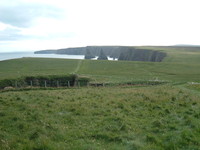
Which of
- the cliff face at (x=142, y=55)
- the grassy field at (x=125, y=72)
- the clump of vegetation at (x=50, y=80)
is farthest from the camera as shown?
the cliff face at (x=142, y=55)

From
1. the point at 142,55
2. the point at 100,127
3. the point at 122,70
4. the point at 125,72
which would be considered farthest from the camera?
the point at 142,55

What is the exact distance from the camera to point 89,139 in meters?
8.84

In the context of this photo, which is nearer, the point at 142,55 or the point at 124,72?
the point at 124,72

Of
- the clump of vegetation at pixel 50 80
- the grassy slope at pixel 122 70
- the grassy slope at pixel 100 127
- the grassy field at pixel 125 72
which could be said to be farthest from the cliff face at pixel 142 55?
the grassy slope at pixel 100 127

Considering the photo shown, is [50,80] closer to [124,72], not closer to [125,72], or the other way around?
[124,72]

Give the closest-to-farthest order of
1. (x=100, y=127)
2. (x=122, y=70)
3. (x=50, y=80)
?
(x=100, y=127), (x=50, y=80), (x=122, y=70)

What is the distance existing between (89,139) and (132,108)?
657cm

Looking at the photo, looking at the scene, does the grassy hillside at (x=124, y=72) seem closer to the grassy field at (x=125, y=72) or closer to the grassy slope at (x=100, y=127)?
the grassy field at (x=125, y=72)

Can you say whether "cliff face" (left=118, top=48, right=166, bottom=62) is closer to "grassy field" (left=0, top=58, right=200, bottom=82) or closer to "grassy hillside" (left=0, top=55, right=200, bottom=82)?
"grassy hillside" (left=0, top=55, right=200, bottom=82)

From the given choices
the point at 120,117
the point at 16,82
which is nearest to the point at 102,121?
the point at 120,117

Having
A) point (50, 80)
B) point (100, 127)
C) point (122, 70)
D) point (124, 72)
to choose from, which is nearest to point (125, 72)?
point (124, 72)

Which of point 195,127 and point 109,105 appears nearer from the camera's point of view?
point 195,127

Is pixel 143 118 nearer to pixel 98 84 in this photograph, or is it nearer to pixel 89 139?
pixel 89 139

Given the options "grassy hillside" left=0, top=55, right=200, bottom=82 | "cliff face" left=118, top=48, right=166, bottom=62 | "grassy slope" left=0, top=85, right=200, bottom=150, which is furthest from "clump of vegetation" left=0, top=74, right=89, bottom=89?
"cliff face" left=118, top=48, right=166, bottom=62
